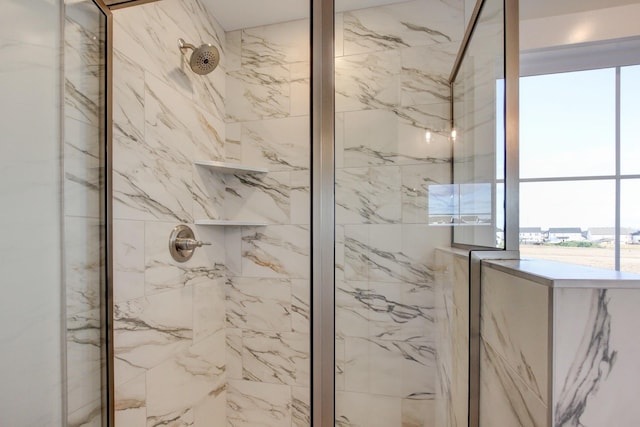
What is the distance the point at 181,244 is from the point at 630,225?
1.91 meters

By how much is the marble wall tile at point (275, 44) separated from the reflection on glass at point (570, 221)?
1.25m

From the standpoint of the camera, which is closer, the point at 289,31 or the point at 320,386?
the point at 320,386

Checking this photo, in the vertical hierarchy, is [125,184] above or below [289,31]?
below

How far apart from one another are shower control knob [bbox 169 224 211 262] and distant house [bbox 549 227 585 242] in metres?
1.60

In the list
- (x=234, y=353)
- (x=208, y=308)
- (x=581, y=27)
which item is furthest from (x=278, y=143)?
(x=581, y=27)

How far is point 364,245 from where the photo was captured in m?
0.99

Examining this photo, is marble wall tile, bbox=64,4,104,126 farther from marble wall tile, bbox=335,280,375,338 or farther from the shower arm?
marble wall tile, bbox=335,280,375,338

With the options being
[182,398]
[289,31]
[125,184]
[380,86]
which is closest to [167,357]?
[182,398]

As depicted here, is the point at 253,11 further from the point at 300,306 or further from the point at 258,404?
the point at 258,404

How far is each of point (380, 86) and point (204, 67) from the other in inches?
27.9

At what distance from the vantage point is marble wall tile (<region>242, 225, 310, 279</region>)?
1.39 m

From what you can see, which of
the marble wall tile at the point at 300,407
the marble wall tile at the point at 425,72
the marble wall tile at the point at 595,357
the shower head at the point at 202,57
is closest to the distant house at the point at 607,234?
the marble wall tile at the point at 425,72

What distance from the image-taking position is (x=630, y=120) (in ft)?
4.37

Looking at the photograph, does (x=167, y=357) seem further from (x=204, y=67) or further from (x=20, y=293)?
(x=204, y=67)
